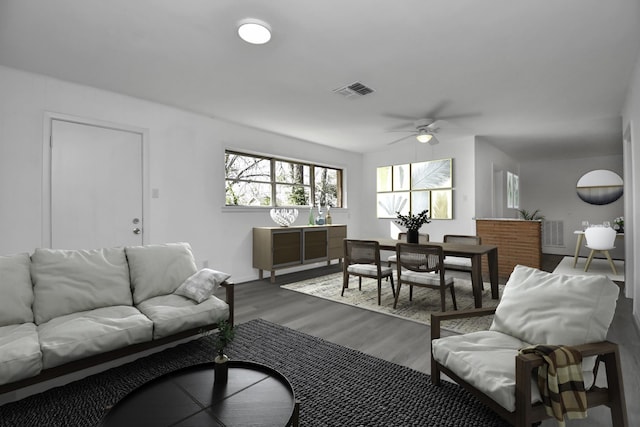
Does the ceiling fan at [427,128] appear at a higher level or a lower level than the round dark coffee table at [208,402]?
higher

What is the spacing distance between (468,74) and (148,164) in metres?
4.00

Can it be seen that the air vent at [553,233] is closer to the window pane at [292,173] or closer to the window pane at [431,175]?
the window pane at [431,175]

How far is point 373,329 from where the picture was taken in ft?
10.4

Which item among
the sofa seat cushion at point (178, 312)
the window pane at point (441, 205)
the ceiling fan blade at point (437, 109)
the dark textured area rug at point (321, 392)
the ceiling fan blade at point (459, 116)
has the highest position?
the ceiling fan blade at point (459, 116)

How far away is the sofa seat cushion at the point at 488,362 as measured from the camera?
4.89 feet

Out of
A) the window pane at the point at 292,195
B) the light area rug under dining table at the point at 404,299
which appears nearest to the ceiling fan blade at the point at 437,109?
the light area rug under dining table at the point at 404,299

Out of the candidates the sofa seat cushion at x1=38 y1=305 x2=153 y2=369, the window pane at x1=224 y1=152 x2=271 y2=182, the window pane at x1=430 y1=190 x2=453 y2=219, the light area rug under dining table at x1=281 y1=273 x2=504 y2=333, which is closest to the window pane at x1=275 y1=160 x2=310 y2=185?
the window pane at x1=224 y1=152 x2=271 y2=182

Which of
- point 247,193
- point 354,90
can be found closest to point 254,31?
point 354,90

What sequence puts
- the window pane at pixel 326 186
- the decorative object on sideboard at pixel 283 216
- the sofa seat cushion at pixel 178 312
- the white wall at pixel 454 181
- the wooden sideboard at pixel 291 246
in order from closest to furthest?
the sofa seat cushion at pixel 178 312 < the wooden sideboard at pixel 291 246 < the decorative object on sideboard at pixel 283 216 < the white wall at pixel 454 181 < the window pane at pixel 326 186

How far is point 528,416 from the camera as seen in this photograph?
1421 mm

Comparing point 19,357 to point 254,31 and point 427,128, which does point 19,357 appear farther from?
point 427,128

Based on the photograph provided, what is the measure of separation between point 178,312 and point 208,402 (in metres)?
1.22

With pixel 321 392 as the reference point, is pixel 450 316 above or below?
above

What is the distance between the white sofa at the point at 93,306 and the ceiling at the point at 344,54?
1.81 meters
